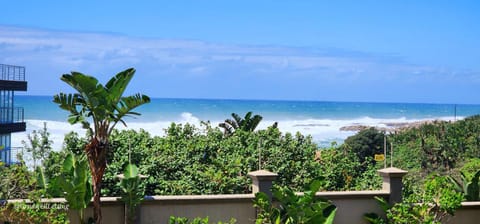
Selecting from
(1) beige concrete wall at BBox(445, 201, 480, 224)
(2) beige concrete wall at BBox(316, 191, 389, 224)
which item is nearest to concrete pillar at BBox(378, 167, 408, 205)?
(2) beige concrete wall at BBox(316, 191, 389, 224)

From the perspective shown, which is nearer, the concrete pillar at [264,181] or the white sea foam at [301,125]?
the concrete pillar at [264,181]

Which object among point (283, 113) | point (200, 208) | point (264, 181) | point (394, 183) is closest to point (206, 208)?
point (200, 208)

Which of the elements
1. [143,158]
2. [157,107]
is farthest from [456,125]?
[157,107]

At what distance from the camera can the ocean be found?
5384 centimetres

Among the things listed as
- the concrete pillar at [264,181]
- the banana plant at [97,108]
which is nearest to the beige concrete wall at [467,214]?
the concrete pillar at [264,181]

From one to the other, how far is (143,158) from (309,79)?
61.7 meters

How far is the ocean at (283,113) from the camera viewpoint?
177ft

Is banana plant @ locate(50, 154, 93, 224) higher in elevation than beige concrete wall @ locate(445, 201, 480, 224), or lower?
higher

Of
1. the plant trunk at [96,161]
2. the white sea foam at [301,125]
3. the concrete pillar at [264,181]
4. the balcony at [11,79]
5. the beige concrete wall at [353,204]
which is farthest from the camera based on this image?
the white sea foam at [301,125]

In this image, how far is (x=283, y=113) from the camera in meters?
65.2

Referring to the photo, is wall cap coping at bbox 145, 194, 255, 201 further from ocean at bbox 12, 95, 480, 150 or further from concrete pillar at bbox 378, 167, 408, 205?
ocean at bbox 12, 95, 480, 150

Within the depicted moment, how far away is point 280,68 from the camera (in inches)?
2995

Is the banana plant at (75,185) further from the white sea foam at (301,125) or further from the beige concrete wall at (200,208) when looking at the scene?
the white sea foam at (301,125)

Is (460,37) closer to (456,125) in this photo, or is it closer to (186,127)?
(456,125)
